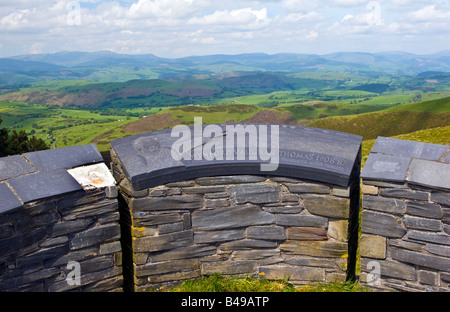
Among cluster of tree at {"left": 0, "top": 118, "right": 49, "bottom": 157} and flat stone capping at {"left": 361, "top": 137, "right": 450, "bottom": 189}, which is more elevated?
flat stone capping at {"left": 361, "top": 137, "right": 450, "bottom": 189}

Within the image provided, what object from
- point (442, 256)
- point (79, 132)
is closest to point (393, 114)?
point (79, 132)

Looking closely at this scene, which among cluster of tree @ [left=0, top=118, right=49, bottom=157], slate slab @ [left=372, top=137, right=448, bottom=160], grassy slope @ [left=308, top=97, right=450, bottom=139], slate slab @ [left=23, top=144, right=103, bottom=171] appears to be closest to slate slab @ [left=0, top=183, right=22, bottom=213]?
slate slab @ [left=23, top=144, right=103, bottom=171]

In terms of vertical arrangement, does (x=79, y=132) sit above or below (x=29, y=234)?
below

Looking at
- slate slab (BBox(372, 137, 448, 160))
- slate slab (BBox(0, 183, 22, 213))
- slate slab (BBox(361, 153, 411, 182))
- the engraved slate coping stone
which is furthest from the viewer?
slate slab (BBox(372, 137, 448, 160))

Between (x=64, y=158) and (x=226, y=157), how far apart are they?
6.44 feet

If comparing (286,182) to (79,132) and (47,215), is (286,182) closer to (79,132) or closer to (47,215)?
(47,215)

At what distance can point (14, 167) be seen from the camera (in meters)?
4.50

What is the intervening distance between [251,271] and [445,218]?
2318 mm

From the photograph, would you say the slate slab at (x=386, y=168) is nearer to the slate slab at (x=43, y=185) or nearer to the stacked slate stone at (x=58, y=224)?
the stacked slate stone at (x=58, y=224)

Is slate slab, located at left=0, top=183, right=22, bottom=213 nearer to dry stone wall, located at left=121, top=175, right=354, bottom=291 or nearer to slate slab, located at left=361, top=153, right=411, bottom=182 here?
dry stone wall, located at left=121, top=175, right=354, bottom=291

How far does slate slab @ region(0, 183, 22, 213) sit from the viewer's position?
13.0 feet

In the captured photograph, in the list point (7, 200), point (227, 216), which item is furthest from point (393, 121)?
point (7, 200)
